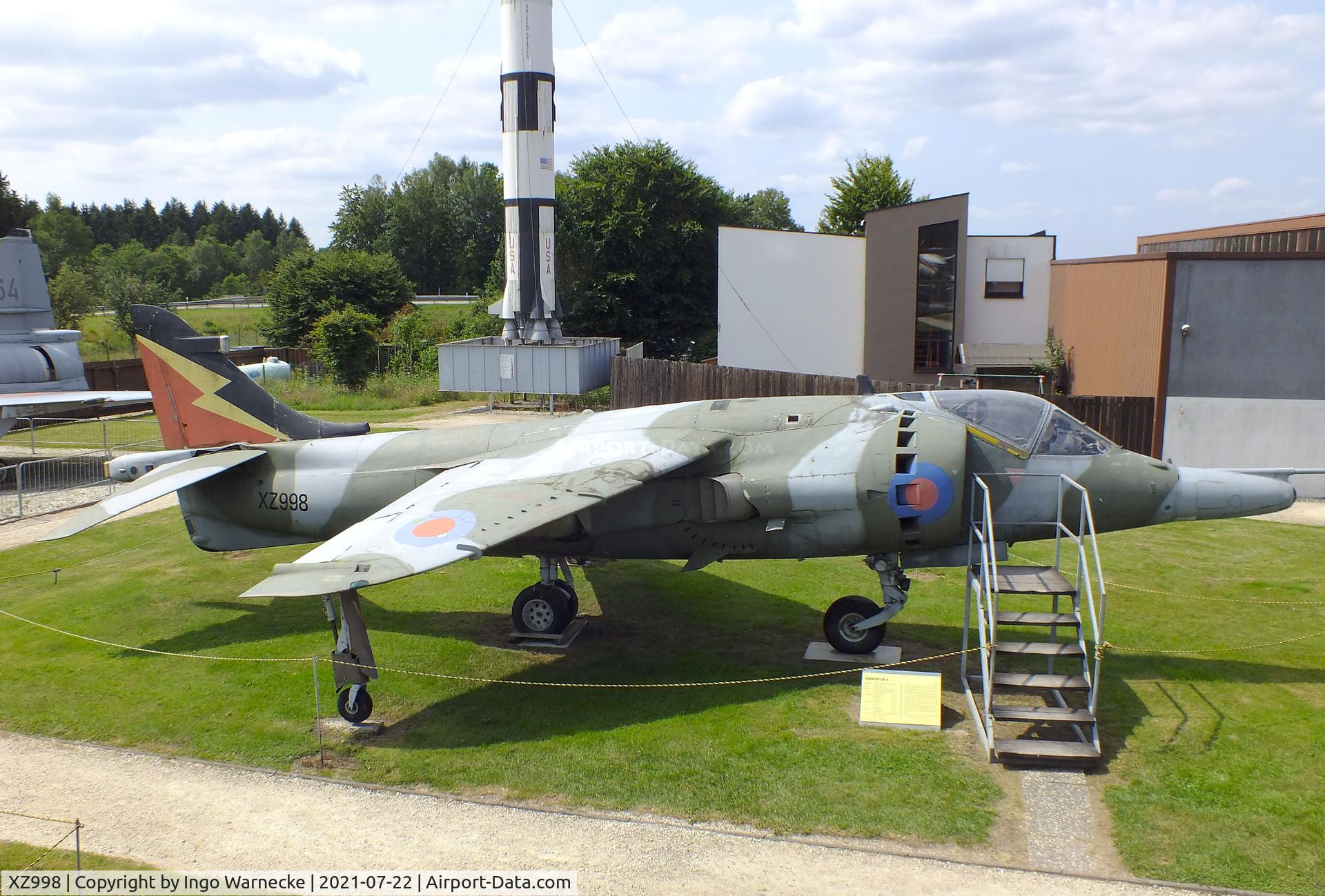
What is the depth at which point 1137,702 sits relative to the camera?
1048 cm

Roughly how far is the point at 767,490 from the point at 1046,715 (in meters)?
4.06

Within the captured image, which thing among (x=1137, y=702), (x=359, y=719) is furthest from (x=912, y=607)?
(x=359, y=719)

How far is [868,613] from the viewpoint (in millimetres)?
11781

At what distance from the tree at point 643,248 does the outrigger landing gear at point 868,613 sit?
4369 cm

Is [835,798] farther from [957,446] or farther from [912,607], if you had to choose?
[912,607]

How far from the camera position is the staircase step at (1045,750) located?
888 cm

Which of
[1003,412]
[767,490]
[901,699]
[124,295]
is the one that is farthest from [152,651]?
[124,295]

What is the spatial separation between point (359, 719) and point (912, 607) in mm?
8538

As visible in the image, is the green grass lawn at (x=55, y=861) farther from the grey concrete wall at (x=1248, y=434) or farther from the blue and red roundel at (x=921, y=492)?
the grey concrete wall at (x=1248, y=434)

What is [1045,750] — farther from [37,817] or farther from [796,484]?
[37,817]

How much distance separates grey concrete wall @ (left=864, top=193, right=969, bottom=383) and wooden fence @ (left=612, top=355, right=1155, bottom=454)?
368 cm

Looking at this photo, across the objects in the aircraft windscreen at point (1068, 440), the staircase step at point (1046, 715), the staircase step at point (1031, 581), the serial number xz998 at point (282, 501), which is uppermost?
the aircraft windscreen at point (1068, 440)

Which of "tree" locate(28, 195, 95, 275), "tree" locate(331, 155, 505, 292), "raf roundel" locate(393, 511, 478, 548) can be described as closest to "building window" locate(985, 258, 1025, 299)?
"raf roundel" locate(393, 511, 478, 548)

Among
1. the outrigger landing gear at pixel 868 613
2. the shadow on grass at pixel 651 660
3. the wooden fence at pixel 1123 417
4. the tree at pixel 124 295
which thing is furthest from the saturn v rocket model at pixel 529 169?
the tree at pixel 124 295
